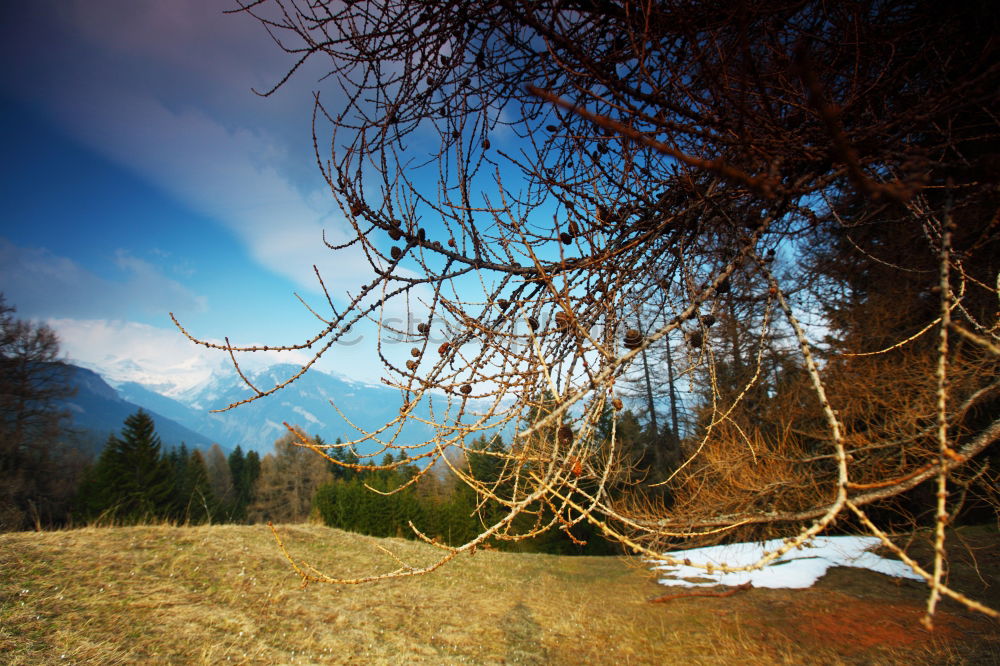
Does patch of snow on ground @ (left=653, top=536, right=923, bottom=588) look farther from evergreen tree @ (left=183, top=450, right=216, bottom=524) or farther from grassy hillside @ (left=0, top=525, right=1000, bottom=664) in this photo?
evergreen tree @ (left=183, top=450, right=216, bottom=524)

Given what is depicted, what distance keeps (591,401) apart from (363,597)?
849cm

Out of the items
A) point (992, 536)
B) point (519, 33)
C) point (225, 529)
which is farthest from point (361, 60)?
point (992, 536)

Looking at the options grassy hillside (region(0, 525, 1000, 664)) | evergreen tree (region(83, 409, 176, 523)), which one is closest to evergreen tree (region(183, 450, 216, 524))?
evergreen tree (region(83, 409, 176, 523))

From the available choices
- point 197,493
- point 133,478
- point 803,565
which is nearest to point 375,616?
point 803,565

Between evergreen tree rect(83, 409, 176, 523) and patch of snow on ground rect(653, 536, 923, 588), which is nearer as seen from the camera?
patch of snow on ground rect(653, 536, 923, 588)

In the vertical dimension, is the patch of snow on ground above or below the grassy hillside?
above

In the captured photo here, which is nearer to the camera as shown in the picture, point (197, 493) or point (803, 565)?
point (803, 565)

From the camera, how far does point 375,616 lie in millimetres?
7273

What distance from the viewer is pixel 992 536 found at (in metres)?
9.05

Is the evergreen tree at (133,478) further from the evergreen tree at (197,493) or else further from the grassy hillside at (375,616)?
the grassy hillside at (375,616)

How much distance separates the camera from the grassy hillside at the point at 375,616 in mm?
5133

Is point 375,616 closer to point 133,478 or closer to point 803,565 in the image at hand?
point 803,565

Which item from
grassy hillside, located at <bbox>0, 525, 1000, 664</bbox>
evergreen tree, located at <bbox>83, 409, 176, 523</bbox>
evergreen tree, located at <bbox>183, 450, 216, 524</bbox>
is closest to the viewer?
grassy hillside, located at <bbox>0, 525, 1000, 664</bbox>

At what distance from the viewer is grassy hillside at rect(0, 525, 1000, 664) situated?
513cm
